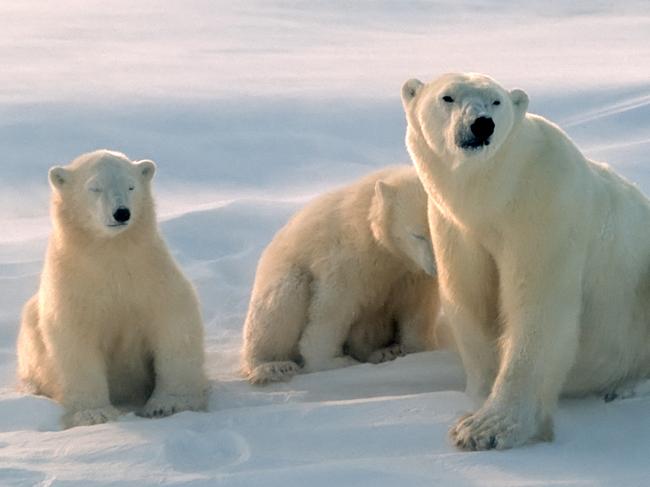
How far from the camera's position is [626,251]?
15.6ft

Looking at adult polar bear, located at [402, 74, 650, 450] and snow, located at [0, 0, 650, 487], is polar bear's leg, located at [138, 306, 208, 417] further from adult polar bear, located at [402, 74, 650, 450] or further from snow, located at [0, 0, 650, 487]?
adult polar bear, located at [402, 74, 650, 450]

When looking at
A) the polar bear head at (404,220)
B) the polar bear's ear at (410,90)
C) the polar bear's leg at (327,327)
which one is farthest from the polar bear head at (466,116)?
the polar bear's leg at (327,327)

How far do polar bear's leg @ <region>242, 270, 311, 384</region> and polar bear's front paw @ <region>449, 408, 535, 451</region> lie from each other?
1.73 metres

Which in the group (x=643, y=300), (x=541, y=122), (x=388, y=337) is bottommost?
(x=388, y=337)

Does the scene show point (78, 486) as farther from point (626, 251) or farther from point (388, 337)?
point (388, 337)

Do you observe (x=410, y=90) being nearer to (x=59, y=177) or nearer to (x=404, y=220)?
(x=404, y=220)

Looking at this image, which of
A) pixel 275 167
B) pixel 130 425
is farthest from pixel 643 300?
pixel 275 167

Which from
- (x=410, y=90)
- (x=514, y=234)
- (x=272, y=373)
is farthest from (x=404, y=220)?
(x=514, y=234)

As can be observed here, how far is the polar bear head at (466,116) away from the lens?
13.7 feet

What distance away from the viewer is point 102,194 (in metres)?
5.09

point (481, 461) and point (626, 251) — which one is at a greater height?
point (626, 251)

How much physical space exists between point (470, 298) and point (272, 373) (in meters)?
1.40

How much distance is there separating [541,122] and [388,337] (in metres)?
2.03

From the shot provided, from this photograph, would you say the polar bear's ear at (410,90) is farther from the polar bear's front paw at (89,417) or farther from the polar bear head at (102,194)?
the polar bear's front paw at (89,417)
